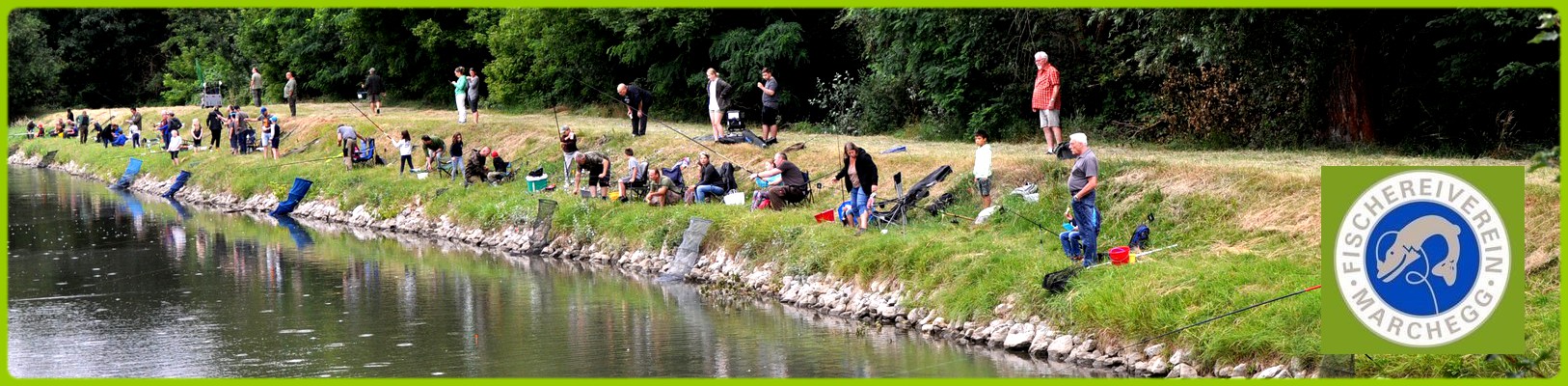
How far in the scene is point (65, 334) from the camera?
17.9m

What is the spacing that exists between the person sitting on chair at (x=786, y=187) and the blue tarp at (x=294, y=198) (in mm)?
14795

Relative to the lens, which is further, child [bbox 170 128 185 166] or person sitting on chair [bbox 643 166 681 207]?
child [bbox 170 128 185 166]

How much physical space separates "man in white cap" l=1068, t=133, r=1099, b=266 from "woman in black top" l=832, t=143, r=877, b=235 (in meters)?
3.57

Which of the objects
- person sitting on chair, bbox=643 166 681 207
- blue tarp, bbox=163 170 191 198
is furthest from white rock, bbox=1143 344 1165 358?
blue tarp, bbox=163 170 191 198

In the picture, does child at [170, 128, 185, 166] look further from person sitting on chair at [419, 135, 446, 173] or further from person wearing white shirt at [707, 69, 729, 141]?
person wearing white shirt at [707, 69, 729, 141]

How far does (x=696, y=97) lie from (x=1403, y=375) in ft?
81.1

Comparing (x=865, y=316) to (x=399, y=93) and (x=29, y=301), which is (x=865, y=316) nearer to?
(x=29, y=301)

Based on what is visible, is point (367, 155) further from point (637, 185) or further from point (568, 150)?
point (637, 185)

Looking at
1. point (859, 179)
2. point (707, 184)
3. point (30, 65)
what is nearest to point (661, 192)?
point (707, 184)

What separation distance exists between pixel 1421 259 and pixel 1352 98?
40.4 feet

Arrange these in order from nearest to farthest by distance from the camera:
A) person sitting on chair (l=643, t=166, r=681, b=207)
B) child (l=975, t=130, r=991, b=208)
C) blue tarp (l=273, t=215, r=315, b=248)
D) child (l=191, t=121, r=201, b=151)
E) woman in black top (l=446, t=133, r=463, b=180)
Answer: child (l=975, t=130, r=991, b=208)
person sitting on chair (l=643, t=166, r=681, b=207)
blue tarp (l=273, t=215, r=315, b=248)
woman in black top (l=446, t=133, r=463, b=180)
child (l=191, t=121, r=201, b=151)

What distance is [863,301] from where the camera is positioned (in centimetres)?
1834

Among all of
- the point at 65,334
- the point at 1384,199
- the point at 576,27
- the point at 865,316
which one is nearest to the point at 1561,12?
the point at 1384,199

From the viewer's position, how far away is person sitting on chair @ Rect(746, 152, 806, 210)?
22.3 meters
